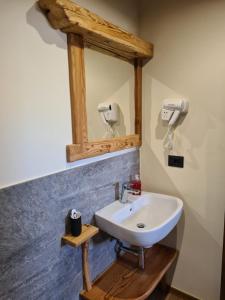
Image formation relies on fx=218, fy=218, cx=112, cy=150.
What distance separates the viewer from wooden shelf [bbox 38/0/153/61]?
1053mm

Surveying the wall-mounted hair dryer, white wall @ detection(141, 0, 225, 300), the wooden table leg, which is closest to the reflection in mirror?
white wall @ detection(141, 0, 225, 300)

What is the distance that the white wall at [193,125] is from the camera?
152 cm

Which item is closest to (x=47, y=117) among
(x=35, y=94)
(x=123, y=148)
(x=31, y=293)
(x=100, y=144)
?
(x=35, y=94)

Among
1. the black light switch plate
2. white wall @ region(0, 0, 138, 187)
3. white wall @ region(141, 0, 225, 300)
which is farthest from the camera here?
the black light switch plate

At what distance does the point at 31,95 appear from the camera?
1049 millimetres

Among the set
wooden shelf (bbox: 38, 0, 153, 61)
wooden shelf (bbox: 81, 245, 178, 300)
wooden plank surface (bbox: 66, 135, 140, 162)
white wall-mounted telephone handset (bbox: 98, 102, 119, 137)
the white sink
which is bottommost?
wooden shelf (bbox: 81, 245, 178, 300)

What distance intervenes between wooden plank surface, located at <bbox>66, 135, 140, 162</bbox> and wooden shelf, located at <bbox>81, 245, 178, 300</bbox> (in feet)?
2.92

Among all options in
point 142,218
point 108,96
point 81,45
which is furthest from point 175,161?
point 81,45

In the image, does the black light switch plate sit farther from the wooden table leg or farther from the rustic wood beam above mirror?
the wooden table leg

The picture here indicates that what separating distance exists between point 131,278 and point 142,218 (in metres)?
0.42

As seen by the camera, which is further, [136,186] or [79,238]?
[136,186]

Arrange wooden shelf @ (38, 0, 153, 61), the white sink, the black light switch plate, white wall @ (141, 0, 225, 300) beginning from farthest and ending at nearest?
1. the black light switch plate
2. white wall @ (141, 0, 225, 300)
3. the white sink
4. wooden shelf @ (38, 0, 153, 61)

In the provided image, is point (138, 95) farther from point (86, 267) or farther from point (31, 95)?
point (86, 267)

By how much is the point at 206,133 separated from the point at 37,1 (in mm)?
1317
